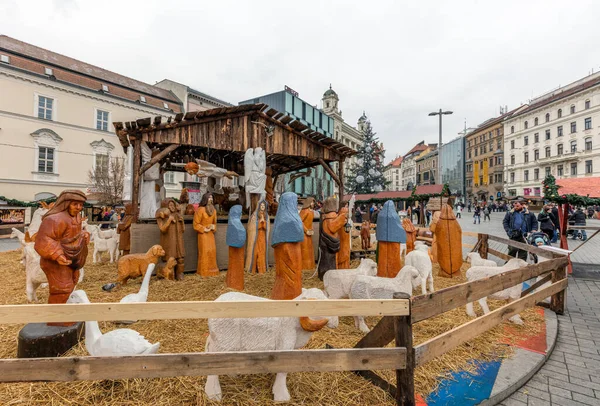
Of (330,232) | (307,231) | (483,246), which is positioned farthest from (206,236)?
(483,246)

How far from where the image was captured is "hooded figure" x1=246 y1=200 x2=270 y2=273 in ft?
20.1

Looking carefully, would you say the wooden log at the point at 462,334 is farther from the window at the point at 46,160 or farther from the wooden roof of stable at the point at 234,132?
the window at the point at 46,160

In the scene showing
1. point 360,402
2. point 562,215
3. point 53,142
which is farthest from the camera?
point 53,142

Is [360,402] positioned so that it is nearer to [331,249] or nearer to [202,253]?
[331,249]

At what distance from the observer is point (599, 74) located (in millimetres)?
34750

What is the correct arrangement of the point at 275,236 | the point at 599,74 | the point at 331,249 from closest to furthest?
the point at 275,236
the point at 331,249
the point at 599,74

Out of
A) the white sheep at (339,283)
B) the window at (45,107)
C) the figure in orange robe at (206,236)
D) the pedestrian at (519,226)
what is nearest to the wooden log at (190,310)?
the white sheep at (339,283)

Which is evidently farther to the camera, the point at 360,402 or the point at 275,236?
the point at 275,236

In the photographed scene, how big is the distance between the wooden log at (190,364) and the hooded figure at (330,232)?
9.83ft

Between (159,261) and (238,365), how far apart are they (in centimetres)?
486

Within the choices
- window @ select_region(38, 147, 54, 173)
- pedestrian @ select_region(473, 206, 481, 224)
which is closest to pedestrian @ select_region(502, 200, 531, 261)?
pedestrian @ select_region(473, 206, 481, 224)

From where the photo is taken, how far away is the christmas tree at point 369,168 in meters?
25.6

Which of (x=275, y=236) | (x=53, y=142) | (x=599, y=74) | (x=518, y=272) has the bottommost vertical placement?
(x=518, y=272)

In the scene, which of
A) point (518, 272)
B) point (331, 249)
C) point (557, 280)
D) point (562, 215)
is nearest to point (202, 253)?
point (331, 249)
